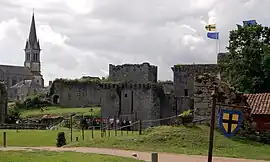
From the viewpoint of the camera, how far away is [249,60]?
55.0 m

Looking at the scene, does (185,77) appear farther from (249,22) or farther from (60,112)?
(249,22)

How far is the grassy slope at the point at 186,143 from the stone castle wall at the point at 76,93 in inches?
2445

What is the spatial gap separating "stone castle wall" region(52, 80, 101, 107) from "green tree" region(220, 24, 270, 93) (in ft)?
119

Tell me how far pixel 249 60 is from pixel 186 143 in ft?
94.8

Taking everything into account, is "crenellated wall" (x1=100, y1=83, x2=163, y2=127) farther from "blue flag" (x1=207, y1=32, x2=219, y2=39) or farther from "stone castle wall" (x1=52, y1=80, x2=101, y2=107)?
"blue flag" (x1=207, y1=32, x2=219, y2=39)

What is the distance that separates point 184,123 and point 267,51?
82.4ft

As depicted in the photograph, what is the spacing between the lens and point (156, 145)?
1101 inches

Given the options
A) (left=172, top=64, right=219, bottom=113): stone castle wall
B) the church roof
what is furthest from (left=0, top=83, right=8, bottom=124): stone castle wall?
the church roof

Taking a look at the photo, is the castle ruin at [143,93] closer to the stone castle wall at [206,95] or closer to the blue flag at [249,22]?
the blue flag at [249,22]

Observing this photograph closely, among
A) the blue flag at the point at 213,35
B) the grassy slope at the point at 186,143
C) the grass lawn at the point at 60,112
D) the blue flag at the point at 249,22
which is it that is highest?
the blue flag at the point at 249,22

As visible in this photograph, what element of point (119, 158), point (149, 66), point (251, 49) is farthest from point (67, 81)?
point (119, 158)

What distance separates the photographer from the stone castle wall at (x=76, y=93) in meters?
92.1

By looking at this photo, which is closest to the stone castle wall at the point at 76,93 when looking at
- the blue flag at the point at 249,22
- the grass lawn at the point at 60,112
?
the grass lawn at the point at 60,112

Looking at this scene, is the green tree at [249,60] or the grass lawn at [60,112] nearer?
the green tree at [249,60]
